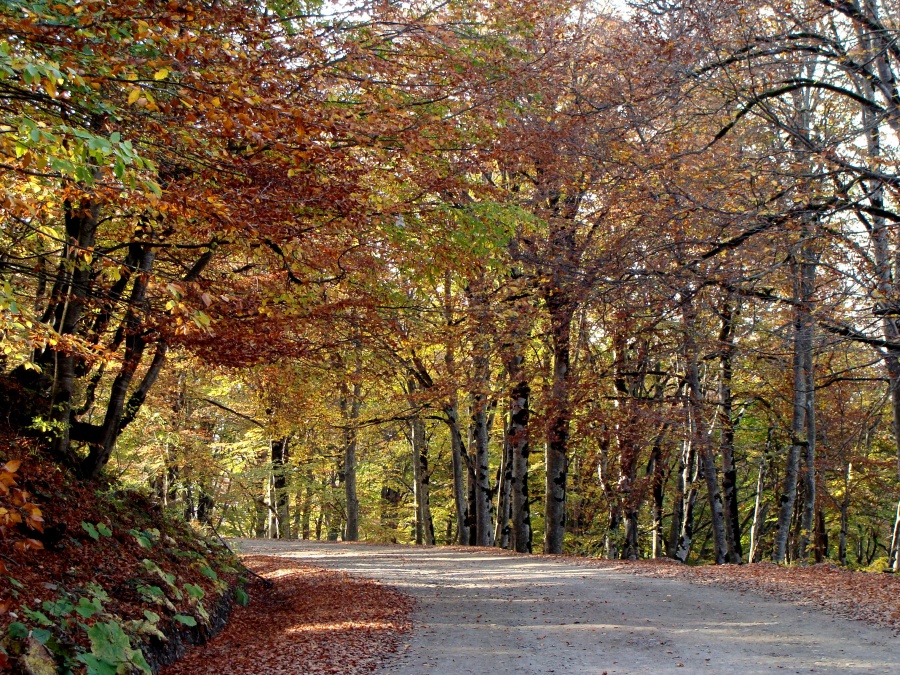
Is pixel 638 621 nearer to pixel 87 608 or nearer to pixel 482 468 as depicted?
pixel 87 608

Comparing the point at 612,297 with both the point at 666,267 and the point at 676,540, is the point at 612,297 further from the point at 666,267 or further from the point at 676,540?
the point at 676,540

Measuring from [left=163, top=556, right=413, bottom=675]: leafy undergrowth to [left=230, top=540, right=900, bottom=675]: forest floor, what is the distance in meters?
0.17

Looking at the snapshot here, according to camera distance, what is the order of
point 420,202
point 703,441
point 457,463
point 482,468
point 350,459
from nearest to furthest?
point 420,202 < point 703,441 < point 482,468 < point 457,463 < point 350,459

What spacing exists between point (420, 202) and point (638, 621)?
20.3 feet

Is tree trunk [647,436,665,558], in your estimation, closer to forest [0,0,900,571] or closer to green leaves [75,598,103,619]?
forest [0,0,900,571]

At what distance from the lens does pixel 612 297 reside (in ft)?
32.6

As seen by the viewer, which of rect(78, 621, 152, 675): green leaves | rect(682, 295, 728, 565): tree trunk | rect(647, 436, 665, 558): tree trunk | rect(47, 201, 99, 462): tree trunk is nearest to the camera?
rect(78, 621, 152, 675): green leaves

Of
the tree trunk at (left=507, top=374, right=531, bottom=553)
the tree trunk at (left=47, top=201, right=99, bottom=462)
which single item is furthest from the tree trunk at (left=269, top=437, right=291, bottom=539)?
the tree trunk at (left=47, top=201, right=99, bottom=462)

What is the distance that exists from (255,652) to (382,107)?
621 cm

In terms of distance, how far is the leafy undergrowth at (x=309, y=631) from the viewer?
289 inches

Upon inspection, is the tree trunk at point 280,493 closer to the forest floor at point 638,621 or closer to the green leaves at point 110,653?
the forest floor at point 638,621

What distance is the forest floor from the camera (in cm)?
725

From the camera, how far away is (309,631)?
8.88 m

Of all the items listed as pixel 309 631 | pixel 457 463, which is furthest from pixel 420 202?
pixel 457 463
